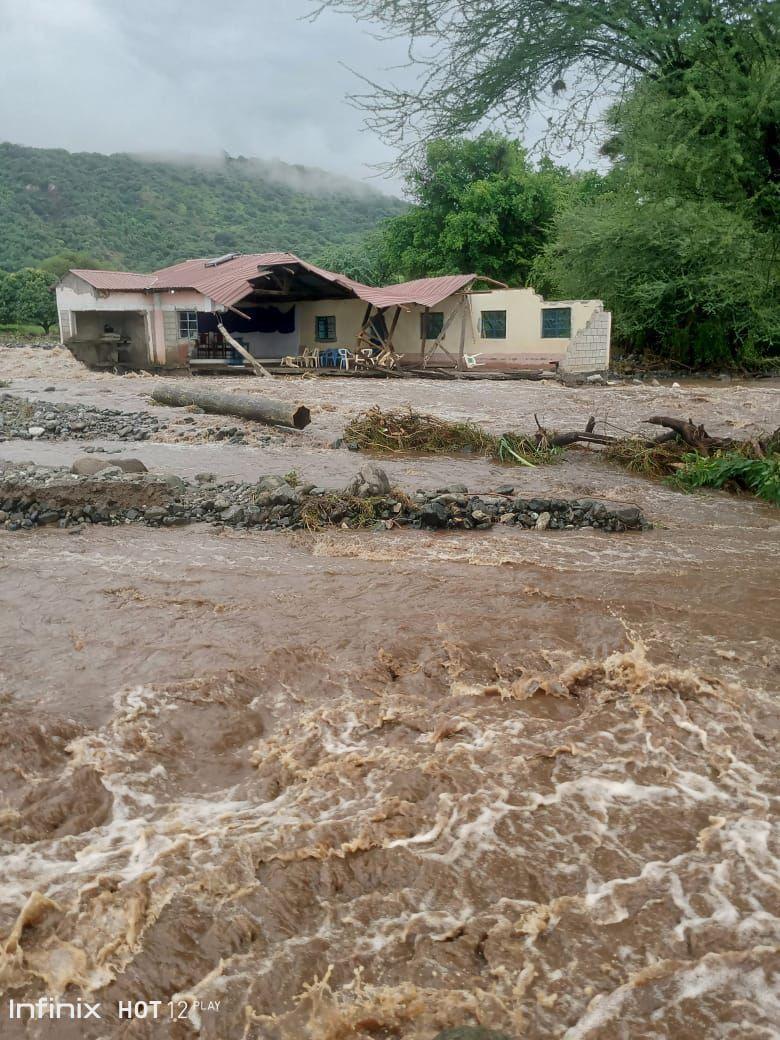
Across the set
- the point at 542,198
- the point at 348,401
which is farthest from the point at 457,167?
the point at 348,401

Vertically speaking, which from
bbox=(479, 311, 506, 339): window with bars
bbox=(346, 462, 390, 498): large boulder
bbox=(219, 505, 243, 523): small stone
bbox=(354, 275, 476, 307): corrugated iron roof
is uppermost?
bbox=(354, 275, 476, 307): corrugated iron roof

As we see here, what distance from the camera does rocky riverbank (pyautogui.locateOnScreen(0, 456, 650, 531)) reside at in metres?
8.51

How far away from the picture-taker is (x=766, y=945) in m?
2.84

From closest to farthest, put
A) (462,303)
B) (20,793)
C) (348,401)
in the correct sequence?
(20,793)
(348,401)
(462,303)

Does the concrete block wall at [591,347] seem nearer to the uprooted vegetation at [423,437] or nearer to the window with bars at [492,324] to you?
the window with bars at [492,324]

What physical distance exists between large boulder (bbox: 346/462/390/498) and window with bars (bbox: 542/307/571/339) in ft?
63.0

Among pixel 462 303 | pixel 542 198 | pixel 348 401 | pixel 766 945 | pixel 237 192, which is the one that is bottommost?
pixel 766 945

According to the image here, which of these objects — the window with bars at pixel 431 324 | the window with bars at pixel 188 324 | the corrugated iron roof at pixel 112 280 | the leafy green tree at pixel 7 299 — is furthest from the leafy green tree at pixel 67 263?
the window with bars at pixel 431 324

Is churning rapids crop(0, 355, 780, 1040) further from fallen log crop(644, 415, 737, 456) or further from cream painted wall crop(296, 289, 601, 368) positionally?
cream painted wall crop(296, 289, 601, 368)

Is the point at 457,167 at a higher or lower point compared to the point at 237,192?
lower

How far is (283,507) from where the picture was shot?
873cm

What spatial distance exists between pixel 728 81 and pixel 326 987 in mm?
8386

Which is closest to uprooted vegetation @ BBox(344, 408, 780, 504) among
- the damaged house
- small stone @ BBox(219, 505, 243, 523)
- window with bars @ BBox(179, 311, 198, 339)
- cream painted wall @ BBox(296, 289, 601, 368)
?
small stone @ BBox(219, 505, 243, 523)

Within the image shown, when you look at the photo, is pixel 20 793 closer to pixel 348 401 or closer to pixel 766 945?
pixel 766 945
